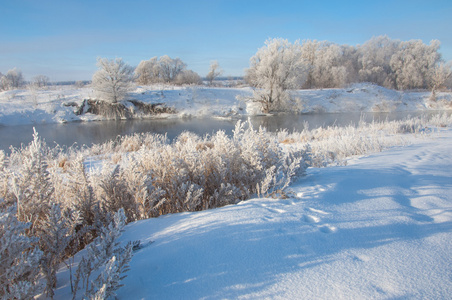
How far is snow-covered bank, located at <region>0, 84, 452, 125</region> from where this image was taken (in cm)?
2236

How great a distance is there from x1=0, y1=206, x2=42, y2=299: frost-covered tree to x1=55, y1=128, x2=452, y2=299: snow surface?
10.4 inches

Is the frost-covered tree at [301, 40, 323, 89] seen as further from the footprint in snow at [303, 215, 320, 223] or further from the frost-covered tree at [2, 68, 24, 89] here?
the frost-covered tree at [2, 68, 24, 89]

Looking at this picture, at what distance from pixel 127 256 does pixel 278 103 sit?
84.6 feet

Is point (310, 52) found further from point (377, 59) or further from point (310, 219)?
point (310, 219)

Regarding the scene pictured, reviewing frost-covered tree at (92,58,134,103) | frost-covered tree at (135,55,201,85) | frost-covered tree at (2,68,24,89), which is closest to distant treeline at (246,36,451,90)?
frost-covered tree at (135,55,201,85)

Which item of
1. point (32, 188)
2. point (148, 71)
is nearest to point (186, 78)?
point (148, 71)

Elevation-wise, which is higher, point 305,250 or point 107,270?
point 107,270

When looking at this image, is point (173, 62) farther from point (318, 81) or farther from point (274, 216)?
point (274, 216)

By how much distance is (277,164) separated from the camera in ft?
12.3

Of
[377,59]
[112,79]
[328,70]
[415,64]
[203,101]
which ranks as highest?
[377,59]

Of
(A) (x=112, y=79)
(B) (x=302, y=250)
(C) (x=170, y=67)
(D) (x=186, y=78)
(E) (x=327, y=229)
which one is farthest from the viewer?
(C) (x=170, y=67)

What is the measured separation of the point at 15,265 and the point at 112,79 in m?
26.1

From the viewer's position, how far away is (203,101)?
27094 mm

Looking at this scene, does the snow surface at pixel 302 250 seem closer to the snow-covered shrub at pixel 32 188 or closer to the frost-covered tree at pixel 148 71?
the snow-covered shrub at pixel 32 188
